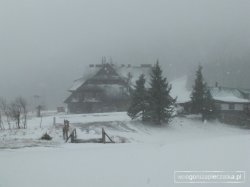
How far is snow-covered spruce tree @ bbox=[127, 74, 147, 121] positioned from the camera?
702 cm

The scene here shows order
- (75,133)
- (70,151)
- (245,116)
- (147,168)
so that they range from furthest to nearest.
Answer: (245,116) < (75,133) < (70,151) < (147,168)

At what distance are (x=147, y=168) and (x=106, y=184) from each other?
677mm

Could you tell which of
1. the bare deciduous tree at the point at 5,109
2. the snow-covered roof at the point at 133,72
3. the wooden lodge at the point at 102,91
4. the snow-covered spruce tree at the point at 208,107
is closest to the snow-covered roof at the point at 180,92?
the snow-covered spruce tree at the point at 208,107

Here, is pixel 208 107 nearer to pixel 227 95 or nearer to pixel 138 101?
pixel 227 95

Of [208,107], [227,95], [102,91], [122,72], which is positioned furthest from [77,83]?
[227,95]

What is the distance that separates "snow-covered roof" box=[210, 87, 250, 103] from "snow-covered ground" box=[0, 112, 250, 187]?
57 centimetres

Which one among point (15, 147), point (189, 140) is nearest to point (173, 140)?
point (189, 140)

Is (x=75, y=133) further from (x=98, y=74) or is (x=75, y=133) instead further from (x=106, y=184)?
(x=106, y=184)

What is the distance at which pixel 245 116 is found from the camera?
24.7ft

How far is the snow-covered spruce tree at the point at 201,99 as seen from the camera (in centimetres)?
719

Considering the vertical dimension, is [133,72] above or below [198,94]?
above

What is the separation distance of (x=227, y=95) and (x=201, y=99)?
54 centimetres

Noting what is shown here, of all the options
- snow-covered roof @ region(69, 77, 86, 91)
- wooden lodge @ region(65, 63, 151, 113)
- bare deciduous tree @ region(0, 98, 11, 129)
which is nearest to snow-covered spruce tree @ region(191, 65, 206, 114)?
Answer: wooden lodge @ region(65, 63, 151, 113)

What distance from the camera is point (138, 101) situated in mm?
7152
